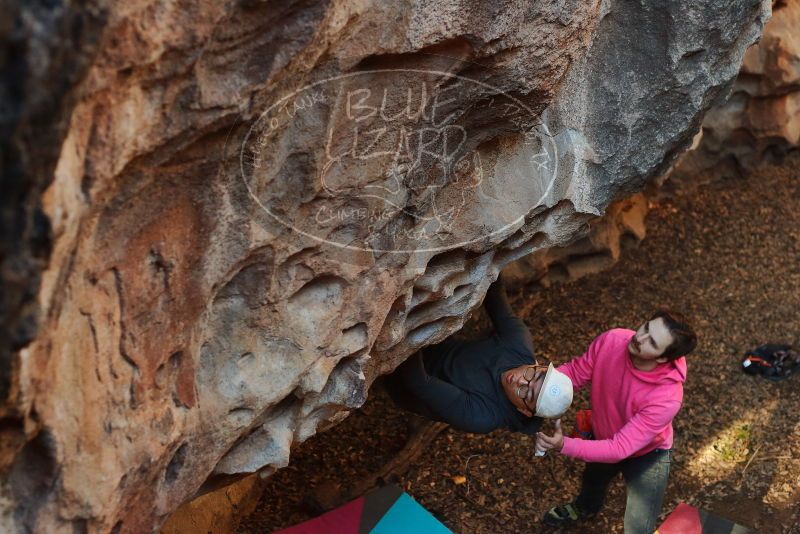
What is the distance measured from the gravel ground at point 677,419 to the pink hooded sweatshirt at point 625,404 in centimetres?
74

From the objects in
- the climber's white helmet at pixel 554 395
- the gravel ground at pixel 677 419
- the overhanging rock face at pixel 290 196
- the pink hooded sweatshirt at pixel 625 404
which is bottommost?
the gravel ground at pixel 677 419

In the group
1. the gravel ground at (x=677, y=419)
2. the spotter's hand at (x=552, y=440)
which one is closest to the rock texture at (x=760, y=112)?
the gravel ground at (x=677, y=419)

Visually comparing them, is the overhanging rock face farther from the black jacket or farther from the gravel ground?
the gravel ground

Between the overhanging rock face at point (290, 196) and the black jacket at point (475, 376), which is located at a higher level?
the overhanging rock face at point (290, 196)

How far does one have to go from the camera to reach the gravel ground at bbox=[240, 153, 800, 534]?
378cm

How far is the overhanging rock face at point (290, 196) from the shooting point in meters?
1.80

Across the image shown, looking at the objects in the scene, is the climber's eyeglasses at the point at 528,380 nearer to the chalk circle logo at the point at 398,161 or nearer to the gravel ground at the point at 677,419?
the chalk circle logo at the point at 398,161

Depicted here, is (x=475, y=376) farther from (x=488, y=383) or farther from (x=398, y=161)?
(x=398, y=161)

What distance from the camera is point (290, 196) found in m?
2.31

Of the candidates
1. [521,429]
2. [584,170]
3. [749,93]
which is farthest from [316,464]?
[749,93]

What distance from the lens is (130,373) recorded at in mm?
2111

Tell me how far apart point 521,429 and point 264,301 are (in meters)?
1.31

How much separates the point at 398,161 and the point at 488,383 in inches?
43.5

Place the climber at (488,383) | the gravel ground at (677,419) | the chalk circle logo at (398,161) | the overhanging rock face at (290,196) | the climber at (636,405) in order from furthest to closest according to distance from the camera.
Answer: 1. the gravel ground at (677,419)
2. the climber at (488,383)
3. the climber at (636,405)
4. the chalk circle logo at (398,161)
5. the overhanging rock face at (290,196)
